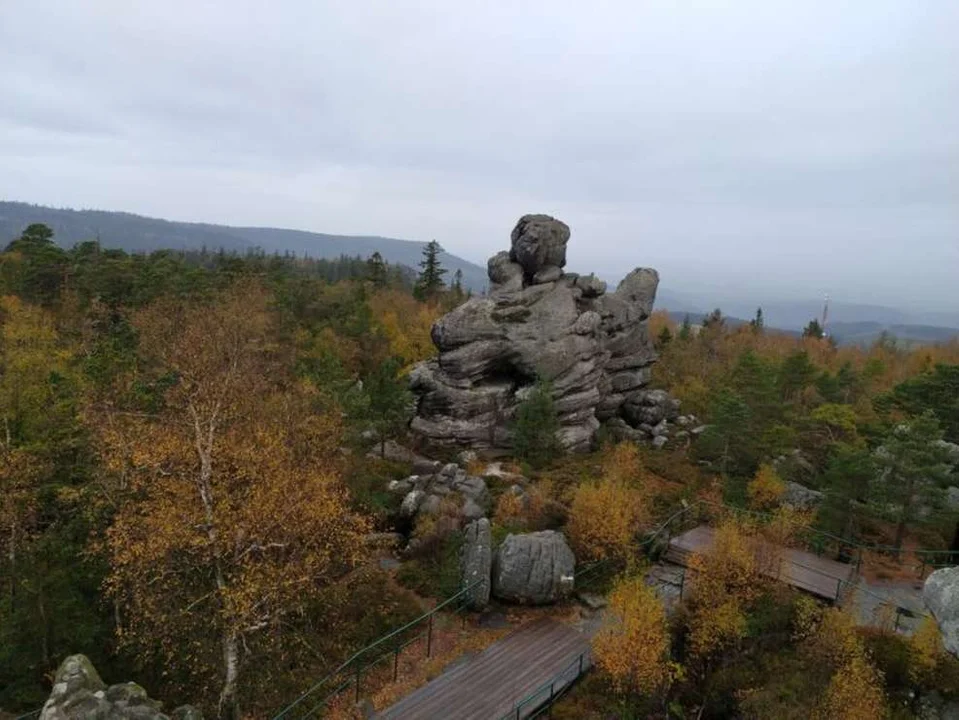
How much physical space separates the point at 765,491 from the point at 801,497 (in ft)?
5.89

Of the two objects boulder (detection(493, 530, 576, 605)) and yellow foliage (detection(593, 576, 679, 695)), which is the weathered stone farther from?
yellow foliage (detection(593, 576, 679, 695))

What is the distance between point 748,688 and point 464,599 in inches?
393

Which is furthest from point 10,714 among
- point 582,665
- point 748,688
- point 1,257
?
point 1,257

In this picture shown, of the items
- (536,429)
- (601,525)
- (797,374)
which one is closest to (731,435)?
(536,429)

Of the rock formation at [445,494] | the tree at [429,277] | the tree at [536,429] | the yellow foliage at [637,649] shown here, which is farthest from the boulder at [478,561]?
the tree at [429,277]

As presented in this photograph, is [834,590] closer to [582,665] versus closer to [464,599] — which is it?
[582,665]

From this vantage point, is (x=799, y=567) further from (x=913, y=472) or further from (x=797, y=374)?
(x=797, y=374)

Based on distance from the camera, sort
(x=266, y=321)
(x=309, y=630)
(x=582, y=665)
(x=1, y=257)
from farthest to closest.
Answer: (x=1, y=257) < (x=266, y=321) < (x=309, y=630) < (x=582, y=665)

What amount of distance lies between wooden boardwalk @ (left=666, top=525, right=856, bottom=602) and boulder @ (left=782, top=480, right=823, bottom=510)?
14.7ft

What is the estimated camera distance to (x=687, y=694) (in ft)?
63.6

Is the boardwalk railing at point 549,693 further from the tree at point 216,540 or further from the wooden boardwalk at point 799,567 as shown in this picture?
the tree at point 216,540

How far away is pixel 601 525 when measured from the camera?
25219 millimetres

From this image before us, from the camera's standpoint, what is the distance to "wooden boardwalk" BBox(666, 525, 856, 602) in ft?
75.3

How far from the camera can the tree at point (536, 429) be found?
37188 millimetres
